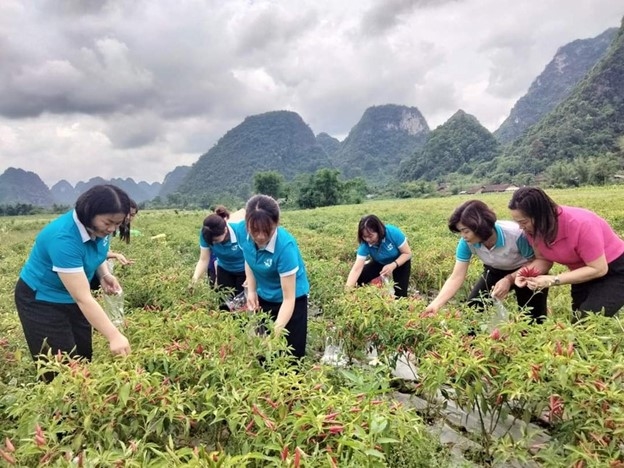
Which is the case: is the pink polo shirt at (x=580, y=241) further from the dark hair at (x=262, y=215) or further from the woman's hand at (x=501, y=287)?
the dark hair at (x=262, y=215)

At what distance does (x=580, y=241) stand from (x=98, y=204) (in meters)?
2.96

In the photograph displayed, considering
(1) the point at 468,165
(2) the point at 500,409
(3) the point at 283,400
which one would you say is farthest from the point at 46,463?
(1) the point at 468,165

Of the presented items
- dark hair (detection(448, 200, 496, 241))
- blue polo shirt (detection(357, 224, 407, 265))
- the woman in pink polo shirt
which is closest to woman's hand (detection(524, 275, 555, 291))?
the woman in pink polo shirt

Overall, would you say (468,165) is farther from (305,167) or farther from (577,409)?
(577,409)

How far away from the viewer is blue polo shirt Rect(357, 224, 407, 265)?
472cm

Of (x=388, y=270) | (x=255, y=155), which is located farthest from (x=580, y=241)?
(x=255, y=155)

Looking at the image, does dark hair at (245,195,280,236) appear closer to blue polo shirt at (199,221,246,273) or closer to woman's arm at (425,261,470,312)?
woman's arm at (425,261,470,312)

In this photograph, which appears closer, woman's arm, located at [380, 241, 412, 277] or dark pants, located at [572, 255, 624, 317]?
dark pants, located at [572, 255, 624, 317]

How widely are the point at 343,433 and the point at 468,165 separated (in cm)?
8555

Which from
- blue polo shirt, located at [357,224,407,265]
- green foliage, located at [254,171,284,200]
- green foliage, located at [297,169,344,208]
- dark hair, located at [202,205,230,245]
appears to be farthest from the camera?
green foliage, located at [254,171,284,200]

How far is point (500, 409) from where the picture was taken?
79.7 inches

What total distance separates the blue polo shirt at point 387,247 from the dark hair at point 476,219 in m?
1.44

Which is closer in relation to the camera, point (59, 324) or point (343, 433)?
point (343, 433)

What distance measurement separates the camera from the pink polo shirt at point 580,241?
2.79m
